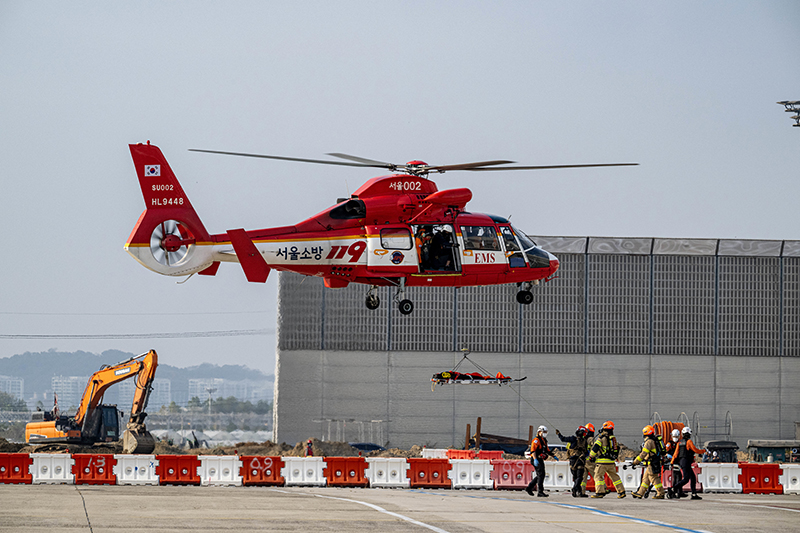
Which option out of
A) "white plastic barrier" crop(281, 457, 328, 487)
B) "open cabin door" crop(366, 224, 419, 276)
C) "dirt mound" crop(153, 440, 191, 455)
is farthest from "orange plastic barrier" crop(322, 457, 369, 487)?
"dirt mound" crop(153, 440, 191, 455)

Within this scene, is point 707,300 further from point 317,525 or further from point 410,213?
point 317,525

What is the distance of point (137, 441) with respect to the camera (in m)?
39.2

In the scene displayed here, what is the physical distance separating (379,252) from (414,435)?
26.7 m

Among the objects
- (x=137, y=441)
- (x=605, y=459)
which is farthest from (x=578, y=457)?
(x=137, y=441)

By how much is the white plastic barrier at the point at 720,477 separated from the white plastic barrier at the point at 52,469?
16641mm

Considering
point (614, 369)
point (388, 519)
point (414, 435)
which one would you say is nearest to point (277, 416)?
point (414, 435)

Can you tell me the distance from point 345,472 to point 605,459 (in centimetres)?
719

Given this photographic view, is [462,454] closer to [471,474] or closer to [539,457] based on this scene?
[471,474]

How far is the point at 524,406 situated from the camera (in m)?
52.2

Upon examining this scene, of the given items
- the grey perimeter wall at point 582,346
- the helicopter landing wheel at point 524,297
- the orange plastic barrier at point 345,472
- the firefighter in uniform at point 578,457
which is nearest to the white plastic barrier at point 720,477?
the firefighter in uniform at point 578,457

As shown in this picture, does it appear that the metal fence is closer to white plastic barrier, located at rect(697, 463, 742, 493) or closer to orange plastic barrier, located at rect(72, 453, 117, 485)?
white plastic barrier, located at rect(697, 463, 742, 493)

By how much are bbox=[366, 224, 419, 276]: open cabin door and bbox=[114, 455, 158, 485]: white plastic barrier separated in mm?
7727

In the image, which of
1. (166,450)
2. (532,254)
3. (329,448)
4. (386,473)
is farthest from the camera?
(166,450)

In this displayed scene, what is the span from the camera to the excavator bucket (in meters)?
39.2
